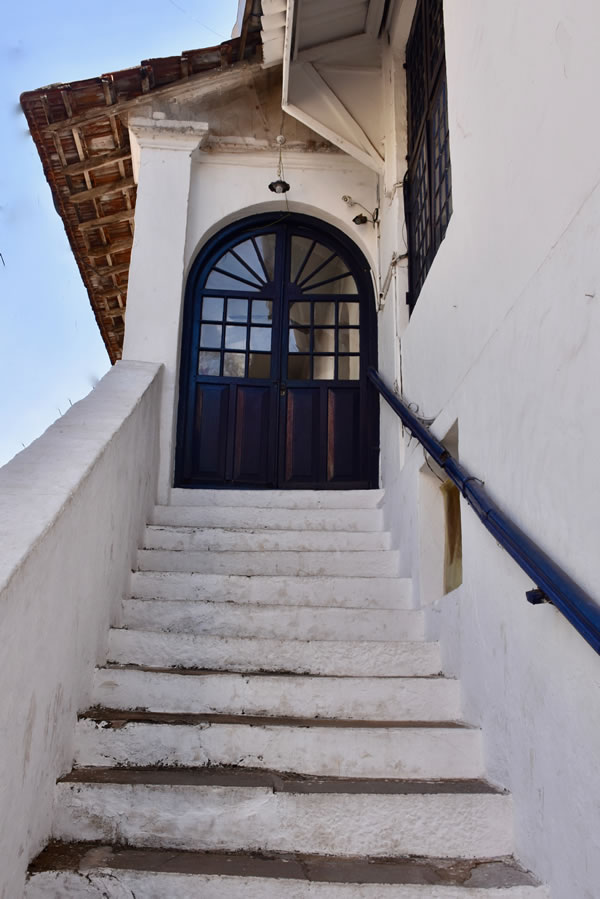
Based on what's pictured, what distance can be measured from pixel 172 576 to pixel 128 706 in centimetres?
98

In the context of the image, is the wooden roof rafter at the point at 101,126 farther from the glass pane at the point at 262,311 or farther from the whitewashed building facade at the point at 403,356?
the glass pane at the point at 262,311

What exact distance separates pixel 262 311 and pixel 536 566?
14.4 ft

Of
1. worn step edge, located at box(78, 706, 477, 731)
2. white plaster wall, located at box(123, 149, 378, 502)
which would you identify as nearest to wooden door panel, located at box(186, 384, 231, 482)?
white plaster wall, located at box(123, 149, 378, 502)

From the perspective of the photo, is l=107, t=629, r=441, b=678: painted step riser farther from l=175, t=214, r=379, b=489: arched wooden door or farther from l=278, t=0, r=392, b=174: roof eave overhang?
l=278, t=0, r=392, b=174: roof eave overhang

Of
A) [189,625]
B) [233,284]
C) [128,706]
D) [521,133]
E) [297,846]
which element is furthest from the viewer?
[233,284]

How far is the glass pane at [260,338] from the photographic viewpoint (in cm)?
608

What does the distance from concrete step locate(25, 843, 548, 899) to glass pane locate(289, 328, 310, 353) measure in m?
4.30

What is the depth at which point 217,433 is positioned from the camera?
5.84 meters

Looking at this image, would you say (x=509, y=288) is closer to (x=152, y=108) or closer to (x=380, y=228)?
(x=380, y=228)

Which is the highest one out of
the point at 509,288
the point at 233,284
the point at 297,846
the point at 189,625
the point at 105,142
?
the point at 105,142

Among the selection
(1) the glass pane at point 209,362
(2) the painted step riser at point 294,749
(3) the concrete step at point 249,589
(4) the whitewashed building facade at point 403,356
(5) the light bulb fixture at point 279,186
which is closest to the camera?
(4) the whitewashed building facade at point 403,356

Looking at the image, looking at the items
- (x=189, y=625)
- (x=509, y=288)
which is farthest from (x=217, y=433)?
(x=509, y=288)

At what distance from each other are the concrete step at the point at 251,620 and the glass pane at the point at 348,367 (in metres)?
2.69

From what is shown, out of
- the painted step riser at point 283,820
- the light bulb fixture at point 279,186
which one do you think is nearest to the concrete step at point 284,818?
the painted step riser at point 283,820
